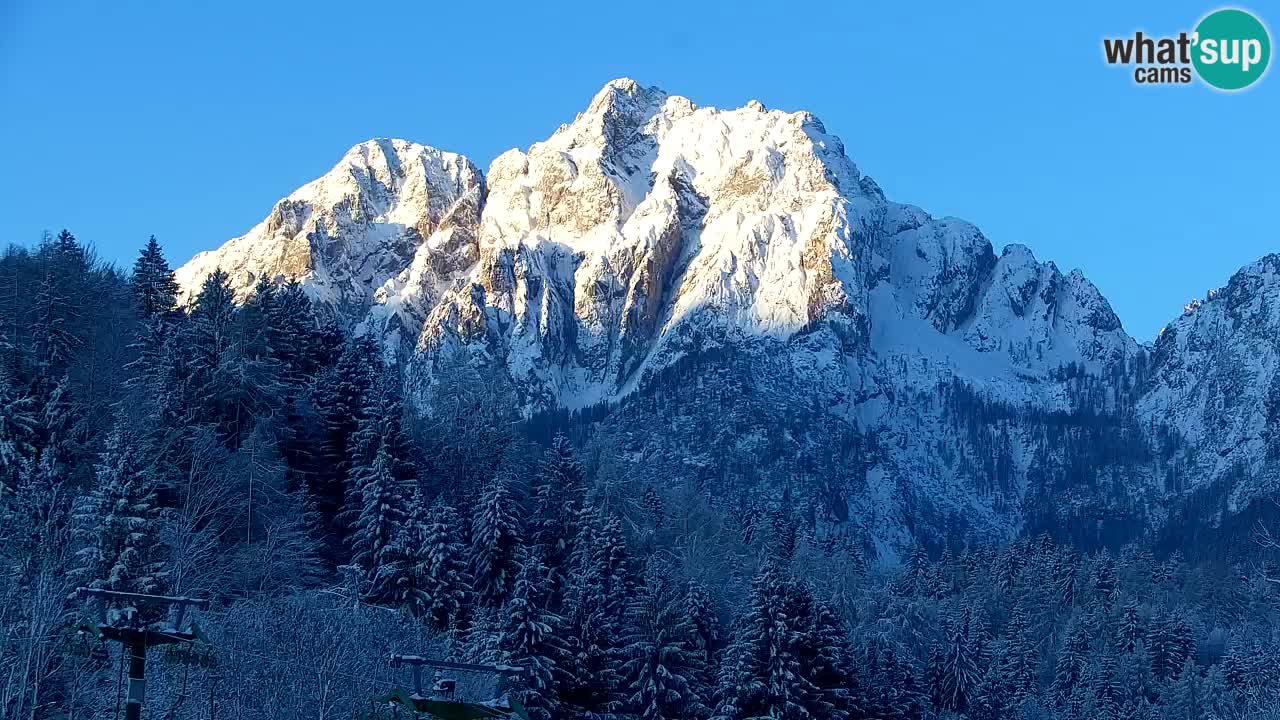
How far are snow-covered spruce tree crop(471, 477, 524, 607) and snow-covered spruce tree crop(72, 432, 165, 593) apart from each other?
61.3 ft

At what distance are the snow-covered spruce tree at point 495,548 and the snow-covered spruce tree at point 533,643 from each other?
2.97 m

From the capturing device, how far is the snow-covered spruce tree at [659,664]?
74000 mm

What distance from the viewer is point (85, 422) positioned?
229ft

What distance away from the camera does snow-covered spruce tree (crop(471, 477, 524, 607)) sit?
247ft

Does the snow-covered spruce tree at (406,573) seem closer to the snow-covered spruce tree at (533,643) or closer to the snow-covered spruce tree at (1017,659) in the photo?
the snow-covered spruce tree at (533,643)

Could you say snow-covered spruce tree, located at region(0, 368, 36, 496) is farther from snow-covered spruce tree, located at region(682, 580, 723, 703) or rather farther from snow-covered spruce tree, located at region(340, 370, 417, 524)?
snow-covered spruce tree, located at region(682, 580, 723, 703)

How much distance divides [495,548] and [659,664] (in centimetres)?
978

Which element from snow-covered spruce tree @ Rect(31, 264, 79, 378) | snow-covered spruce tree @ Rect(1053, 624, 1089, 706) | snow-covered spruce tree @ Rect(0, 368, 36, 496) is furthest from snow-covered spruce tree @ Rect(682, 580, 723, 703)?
snow-covered spruce tree @ Rect(1053, 624, 1089, 706)

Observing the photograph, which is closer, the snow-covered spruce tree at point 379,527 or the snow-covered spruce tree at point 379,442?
the snow-covered spruce tree at point 379,527

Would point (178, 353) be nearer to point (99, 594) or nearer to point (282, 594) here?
point (282, 594)

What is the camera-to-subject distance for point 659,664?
246 ft

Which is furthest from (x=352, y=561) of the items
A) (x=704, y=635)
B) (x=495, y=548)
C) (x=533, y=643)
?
(x=704, y=635)

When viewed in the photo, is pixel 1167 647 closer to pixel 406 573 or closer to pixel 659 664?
pixel 659 664

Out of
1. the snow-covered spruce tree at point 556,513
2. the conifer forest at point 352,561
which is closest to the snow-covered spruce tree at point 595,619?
the conifer forest at point 352,561
